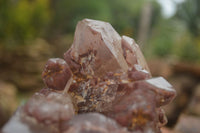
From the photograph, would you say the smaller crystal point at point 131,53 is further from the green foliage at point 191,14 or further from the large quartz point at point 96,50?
the green foliage at point 191,14

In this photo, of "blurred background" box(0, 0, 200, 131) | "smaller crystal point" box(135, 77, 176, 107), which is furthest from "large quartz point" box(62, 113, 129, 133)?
"blurred background" box(0, 0, 200, 131)

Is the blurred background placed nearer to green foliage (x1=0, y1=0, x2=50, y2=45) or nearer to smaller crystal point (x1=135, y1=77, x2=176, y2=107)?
green foliage (x1=0, y1=0, x2=50, y2=45)

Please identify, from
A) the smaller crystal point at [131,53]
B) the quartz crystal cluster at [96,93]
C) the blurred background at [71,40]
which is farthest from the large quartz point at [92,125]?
the blurred background at [71,40]

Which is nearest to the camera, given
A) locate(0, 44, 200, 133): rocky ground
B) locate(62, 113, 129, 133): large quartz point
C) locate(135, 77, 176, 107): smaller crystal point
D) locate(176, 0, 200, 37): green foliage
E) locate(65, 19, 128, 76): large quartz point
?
locate(62, 113, 129, 133): large quartz point

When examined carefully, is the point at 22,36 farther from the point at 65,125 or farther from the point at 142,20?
the point at 65,125

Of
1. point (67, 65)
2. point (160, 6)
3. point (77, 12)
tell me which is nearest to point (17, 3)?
point (77, 12)

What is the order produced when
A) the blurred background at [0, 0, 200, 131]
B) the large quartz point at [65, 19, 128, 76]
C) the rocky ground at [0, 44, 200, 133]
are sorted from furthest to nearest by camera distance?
1. the blurred background at [0, 0, 200, 131]
2. the rocky ground at [0, 44, 200, 133]
3. the large quartz point at [65, 19, 128, 76]

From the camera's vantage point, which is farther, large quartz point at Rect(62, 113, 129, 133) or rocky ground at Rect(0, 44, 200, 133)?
rocky ground at Rect(0, 44, 200, 133)
